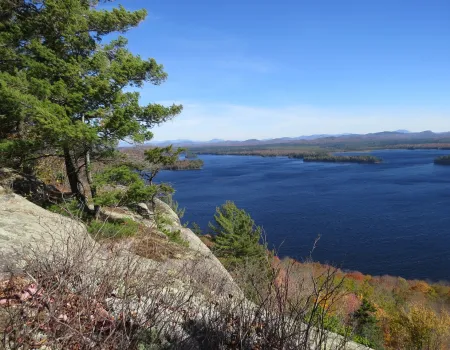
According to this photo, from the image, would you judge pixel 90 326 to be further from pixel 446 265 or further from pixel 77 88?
pixel 446 265

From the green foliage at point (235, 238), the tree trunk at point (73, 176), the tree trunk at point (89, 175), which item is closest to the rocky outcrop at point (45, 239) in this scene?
the tree trunk at point (89, 175)

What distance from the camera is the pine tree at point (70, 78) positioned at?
8.64 meters

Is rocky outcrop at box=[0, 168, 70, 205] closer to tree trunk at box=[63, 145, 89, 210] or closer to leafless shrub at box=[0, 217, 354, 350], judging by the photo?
tree trunk at box=[63, 145, 89, 210]

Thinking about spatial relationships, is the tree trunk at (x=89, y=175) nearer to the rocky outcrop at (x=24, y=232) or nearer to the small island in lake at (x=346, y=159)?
the rocky outcrop at (x=24, y=232)

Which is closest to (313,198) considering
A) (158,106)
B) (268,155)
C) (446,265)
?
(446,265)

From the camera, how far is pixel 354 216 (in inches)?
1980

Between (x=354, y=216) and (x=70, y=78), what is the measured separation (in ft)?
159

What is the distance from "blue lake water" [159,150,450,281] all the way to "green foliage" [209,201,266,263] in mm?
4000

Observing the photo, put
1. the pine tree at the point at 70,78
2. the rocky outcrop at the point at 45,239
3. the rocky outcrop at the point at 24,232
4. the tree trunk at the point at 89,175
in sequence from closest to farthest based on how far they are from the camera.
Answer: the rocky outcrop at the point at 24,232
the rocky outcrop at the point at 45,239
the pine tree at the point at 70,78
the tree trunk at the point at 89,175

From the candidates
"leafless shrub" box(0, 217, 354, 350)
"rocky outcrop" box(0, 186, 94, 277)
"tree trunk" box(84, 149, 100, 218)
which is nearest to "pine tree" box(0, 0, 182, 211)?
"tree trunk" box(84, 149, 100, 218)

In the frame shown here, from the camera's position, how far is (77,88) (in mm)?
9398

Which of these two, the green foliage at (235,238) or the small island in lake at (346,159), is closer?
the green foliage at (235,238)

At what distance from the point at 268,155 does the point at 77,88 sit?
185192 mm

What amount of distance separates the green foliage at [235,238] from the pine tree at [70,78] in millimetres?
14717
